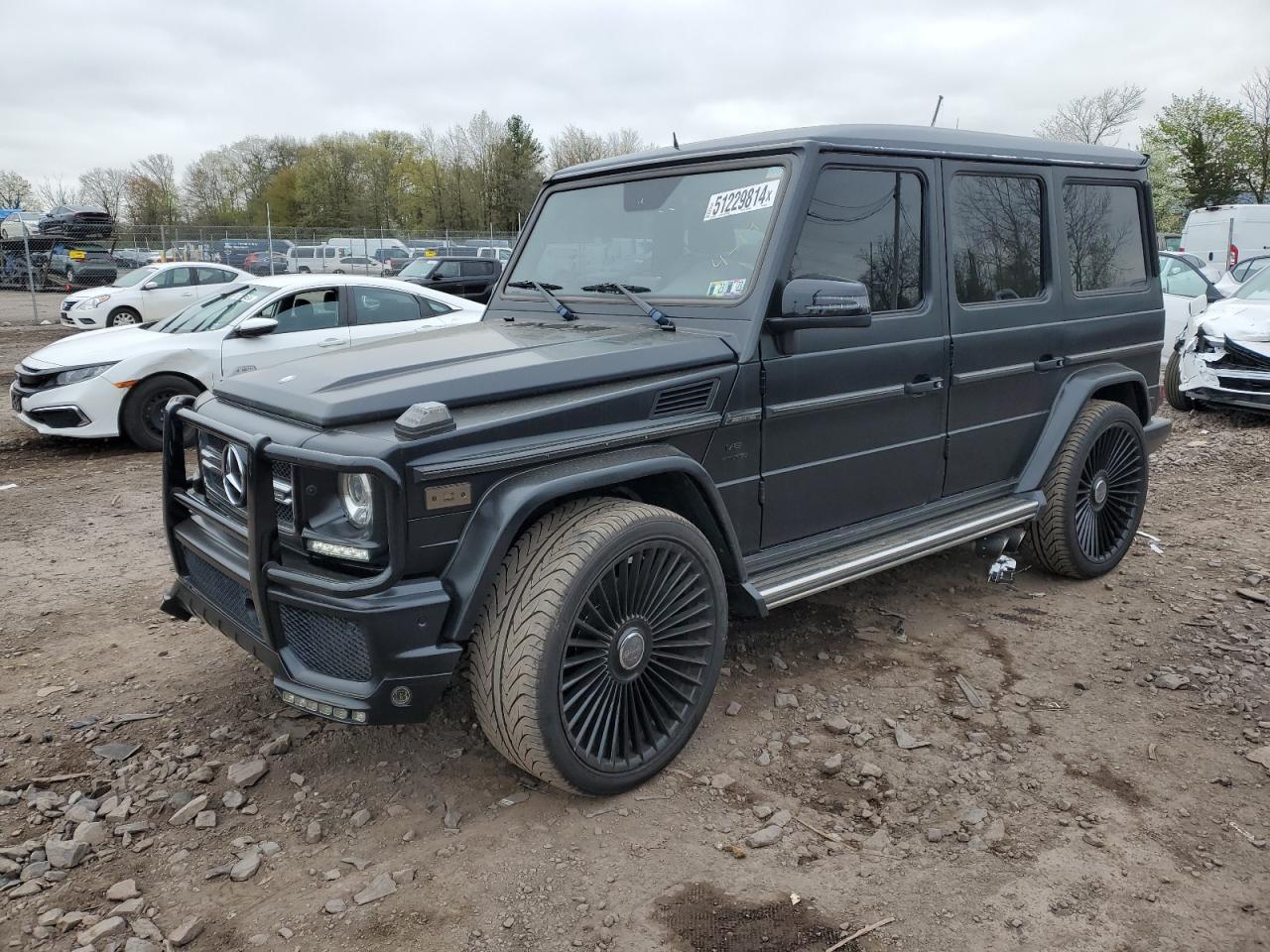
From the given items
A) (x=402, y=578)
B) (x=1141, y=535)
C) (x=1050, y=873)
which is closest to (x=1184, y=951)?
(x=1050, y=873)

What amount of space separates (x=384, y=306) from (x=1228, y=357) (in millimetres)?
7887

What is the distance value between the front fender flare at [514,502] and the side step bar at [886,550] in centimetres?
66

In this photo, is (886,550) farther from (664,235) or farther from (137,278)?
(137,278)

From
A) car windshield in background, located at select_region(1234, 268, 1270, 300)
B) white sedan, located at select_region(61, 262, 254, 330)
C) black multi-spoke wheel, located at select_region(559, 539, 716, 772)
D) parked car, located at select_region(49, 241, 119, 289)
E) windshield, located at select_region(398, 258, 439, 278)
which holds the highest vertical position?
parked car, located at select_region(49, 241, 119, 289)

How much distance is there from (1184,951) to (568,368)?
2.35 m

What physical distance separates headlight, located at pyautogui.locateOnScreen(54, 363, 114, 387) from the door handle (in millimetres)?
6956

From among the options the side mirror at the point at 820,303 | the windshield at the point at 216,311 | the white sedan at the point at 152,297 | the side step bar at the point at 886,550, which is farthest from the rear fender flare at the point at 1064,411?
the white sedan at the point at 152,297

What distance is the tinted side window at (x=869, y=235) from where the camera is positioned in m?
3.60

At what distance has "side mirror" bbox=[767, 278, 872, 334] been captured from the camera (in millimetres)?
3291

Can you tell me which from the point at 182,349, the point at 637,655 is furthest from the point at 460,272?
the point at 637,655

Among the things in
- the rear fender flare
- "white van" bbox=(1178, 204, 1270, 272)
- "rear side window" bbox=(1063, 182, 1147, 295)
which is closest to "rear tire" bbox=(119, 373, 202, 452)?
the rear fender flare

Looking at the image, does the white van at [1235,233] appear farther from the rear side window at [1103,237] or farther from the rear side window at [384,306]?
the rear side window at [384,306]

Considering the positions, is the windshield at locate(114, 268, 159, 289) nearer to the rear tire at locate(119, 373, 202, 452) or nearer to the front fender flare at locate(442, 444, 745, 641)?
the rear tire at locate(119, 373, 202, 452)

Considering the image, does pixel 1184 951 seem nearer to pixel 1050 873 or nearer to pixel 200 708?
pixel 1050 873
